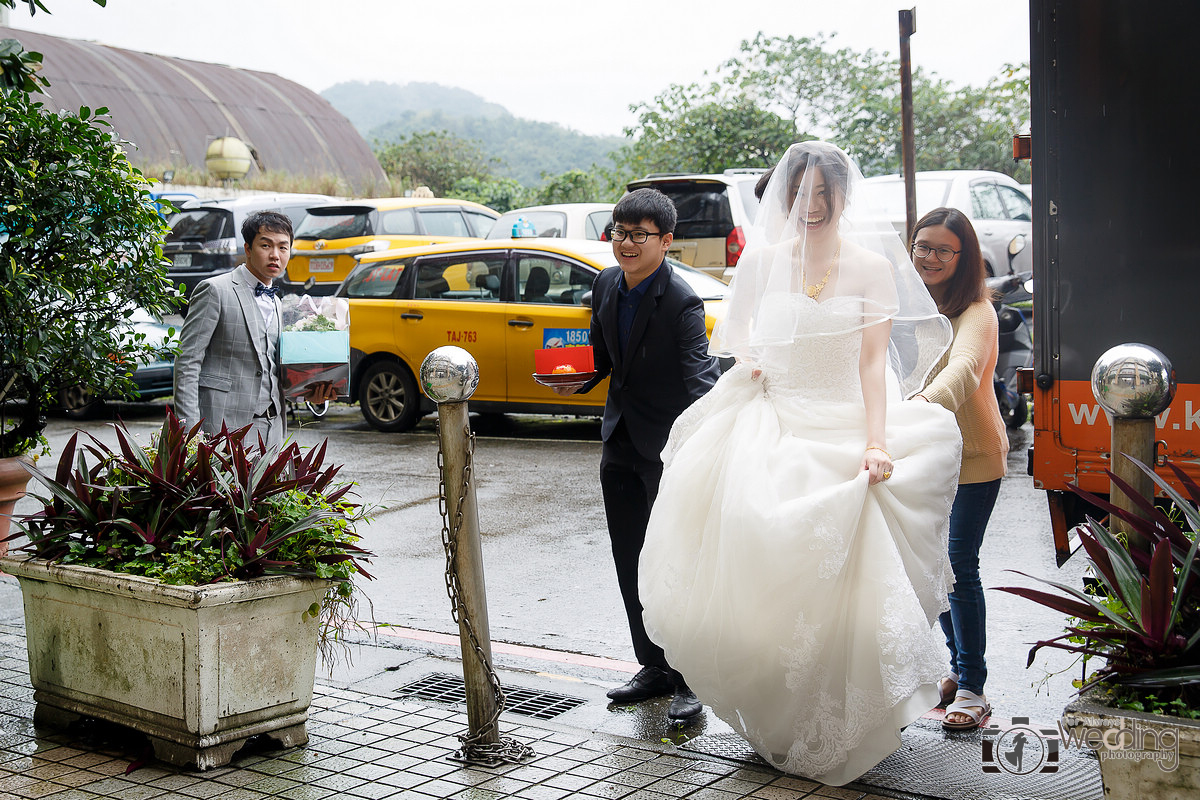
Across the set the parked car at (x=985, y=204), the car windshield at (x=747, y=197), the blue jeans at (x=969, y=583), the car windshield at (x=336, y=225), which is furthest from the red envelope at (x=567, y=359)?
the car windshield at (x=336, y=225)

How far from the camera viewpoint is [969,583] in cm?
439

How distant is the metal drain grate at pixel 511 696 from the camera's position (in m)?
4.59

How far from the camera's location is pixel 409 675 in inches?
198

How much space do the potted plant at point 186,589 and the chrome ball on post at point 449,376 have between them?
588 millimetres

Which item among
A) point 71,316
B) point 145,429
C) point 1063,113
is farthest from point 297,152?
point 1063,113

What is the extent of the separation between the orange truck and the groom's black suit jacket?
1704 mm

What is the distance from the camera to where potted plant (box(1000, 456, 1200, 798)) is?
2.47 meters

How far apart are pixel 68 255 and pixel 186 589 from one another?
264 cm

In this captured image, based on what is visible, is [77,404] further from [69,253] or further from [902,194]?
[902,194]

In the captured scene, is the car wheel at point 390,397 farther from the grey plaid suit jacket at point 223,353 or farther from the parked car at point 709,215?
the grey plaid suit jacket at point 223,353

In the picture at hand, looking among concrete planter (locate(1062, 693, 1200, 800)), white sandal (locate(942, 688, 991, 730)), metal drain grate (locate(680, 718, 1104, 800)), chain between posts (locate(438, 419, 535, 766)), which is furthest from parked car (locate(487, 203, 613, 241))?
concrete planter (locate(1062, 693, 1200, 800))

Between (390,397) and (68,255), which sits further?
(390,397)

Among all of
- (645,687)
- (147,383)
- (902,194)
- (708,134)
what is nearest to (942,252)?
(645,687)

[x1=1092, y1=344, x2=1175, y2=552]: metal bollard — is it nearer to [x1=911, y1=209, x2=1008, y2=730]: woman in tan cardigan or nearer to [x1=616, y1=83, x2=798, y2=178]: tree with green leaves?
[x1=911, y1=209, x2=1008, y2=730]: woman in tan cardigan
